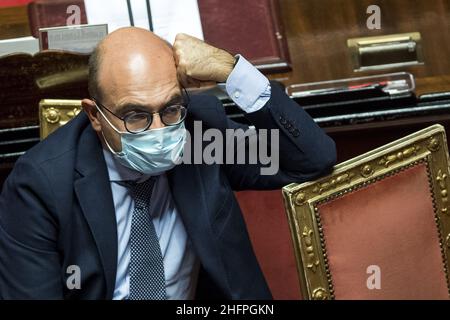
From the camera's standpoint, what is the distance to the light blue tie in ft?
6.39

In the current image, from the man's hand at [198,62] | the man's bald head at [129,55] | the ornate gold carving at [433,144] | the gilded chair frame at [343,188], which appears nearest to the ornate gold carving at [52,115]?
the man's bald head at [129,55]

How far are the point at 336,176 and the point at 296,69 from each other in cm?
82

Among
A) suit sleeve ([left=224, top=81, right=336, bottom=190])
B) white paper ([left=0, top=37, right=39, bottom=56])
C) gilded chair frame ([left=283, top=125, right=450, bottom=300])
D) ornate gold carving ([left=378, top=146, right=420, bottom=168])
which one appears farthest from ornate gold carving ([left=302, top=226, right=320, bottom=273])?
white paper ([left=0, top=37, right=39, bottom=56])

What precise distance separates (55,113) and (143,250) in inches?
16.5

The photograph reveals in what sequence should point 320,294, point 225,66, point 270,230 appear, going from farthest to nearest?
1. point 270,230
2. point 320,294
3. point 225,66

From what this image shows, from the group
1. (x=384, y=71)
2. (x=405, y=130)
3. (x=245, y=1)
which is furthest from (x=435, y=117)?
(x=245, y=1)

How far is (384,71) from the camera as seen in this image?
268 cm

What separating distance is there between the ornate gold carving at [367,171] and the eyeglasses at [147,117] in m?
0.45

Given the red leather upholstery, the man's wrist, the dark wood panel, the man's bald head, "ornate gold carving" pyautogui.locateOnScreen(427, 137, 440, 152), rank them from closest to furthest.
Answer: the man's bald head → the man's wrist → "ornate gold carving" pyautogui.locateOnScreen(427, 137, 440, 152) → the red leather upholstery → the dark wood panel

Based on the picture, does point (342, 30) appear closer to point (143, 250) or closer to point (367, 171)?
point (367, 171)

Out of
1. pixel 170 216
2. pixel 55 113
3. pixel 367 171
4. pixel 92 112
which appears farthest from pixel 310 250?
pixel 55 113

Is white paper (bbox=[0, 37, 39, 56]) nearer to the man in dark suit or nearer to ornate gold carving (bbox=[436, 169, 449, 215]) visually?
the man in dark suit

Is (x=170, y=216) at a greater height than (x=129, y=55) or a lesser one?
lesser

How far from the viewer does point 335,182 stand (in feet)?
6.48
